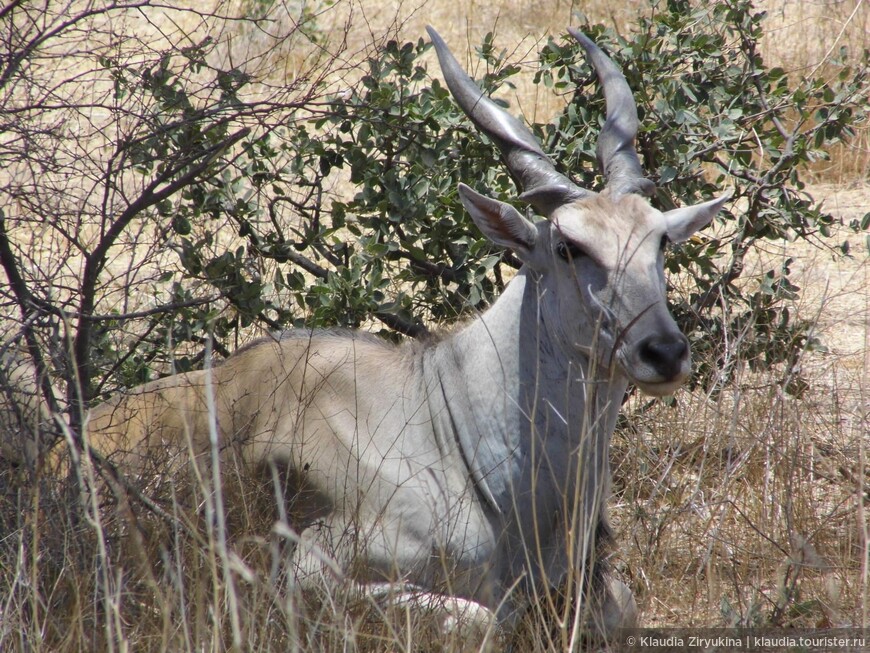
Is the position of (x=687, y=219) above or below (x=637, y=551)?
above

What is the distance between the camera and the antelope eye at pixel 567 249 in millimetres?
3076

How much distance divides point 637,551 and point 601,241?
1.11 metres

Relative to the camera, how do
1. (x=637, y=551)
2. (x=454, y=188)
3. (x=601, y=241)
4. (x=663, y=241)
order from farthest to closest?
(x=454, y=188) < (x=637, y=551) < (x=663, y=241) < (x=601, y=241)

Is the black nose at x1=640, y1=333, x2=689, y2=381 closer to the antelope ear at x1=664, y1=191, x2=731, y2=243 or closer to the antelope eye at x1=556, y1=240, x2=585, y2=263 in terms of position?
the antelope eye at x1=556, y1=240, x2=585, y2=263

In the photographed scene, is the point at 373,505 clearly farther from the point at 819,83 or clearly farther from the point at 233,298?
the point at 819,83

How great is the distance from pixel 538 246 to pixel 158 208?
6.51ft

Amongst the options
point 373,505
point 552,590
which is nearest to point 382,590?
point 373,505

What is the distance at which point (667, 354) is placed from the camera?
273cm

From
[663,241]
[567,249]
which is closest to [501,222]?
[567,249]

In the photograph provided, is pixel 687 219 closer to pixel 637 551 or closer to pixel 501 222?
pixel 501 222

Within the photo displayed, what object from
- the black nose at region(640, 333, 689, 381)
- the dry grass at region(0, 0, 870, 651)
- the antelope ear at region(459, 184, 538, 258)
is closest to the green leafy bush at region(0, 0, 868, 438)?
the dry grass at region(0, 0, 870, 651)

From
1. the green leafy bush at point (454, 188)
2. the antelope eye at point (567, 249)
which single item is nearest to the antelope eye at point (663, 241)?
the antelope eye at point (567, 249)

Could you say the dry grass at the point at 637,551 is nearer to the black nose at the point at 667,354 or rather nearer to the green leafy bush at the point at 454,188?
the black nose at the point at 667,354

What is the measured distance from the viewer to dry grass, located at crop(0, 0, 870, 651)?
2.44 metres
